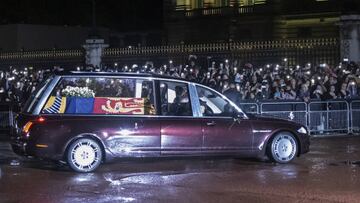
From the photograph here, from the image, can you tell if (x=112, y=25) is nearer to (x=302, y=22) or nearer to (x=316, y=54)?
(x=302, y=22)

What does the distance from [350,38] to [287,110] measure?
7185 mm

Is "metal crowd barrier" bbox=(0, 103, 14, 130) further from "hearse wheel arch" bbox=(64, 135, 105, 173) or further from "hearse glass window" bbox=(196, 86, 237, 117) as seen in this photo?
"hearse glass window" bbox=(196, 86, 237, 117)

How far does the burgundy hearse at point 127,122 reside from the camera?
12.2m

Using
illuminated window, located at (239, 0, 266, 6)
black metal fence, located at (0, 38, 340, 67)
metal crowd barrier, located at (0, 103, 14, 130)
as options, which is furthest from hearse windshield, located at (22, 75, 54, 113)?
illuminated window, located at (239, 0, 266, 6)

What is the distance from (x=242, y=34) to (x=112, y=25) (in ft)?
66.3

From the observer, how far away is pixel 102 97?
12602mm

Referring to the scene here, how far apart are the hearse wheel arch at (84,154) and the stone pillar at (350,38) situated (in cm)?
1417

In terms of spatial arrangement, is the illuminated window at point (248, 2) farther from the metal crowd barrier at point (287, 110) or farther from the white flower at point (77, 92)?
the white flower at point (77, 92)

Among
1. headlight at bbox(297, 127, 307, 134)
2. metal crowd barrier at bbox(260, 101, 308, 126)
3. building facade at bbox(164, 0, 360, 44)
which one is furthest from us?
building facade at bbox(164, 0, 360, 44)

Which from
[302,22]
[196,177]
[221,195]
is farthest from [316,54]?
[302,22]

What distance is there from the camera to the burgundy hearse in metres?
12.2

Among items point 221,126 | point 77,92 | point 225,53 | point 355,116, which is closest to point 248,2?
point 225,53

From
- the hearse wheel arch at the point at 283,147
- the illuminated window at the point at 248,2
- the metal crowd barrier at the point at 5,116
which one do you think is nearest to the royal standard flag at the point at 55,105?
the hearse wheel arch at the point at 283,147

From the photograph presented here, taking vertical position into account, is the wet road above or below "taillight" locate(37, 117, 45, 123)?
below
